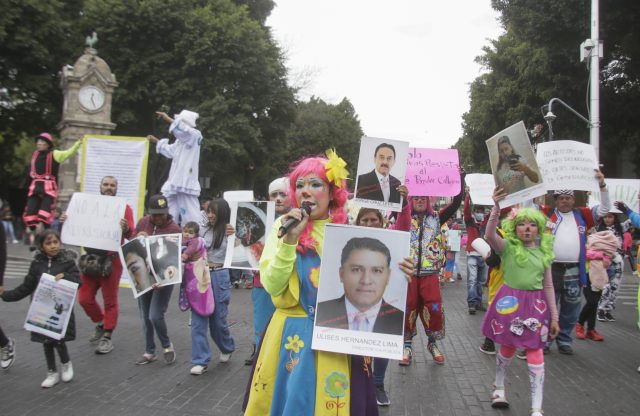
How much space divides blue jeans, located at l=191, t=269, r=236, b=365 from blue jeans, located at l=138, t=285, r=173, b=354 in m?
0.36

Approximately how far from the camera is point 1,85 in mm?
21562

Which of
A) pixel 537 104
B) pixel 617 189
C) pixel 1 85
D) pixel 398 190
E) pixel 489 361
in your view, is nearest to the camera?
pixel 398 190

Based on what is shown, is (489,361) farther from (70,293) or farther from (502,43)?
(502,43)

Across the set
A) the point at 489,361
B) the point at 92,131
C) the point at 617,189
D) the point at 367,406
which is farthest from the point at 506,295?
the point at 92,131

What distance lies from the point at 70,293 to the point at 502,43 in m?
29.2

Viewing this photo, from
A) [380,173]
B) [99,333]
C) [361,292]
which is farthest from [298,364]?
[99,333]

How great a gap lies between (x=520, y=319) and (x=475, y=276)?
4.84 metres

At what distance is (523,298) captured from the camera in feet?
14.7

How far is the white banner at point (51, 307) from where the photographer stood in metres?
5.07

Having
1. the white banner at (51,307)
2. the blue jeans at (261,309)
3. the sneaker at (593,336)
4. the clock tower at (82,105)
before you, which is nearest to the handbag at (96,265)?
the white banner at (51,307)

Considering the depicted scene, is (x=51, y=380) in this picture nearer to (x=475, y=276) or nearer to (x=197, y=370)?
(x=197, y=370)

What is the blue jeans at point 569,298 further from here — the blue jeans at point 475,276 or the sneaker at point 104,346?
the sneaker at point 104,346

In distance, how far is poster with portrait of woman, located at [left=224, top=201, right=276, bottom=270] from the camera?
5633mm

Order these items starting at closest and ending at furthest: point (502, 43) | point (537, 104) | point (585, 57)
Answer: point (585, 57)
point (537, 104)
point (502, 43)
